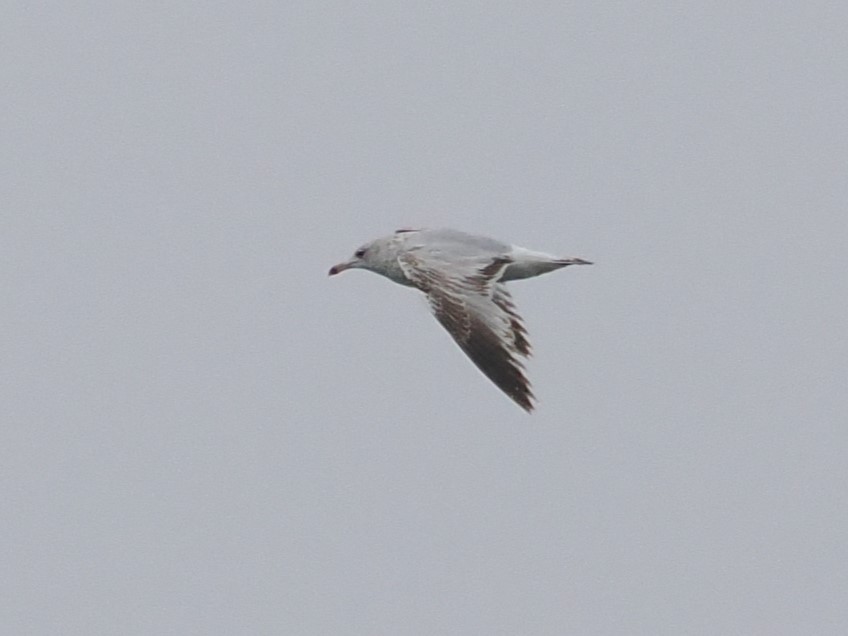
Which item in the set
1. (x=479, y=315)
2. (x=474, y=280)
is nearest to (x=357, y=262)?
(x=474, y=280)

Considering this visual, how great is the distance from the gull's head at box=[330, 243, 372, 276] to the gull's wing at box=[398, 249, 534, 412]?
164 cm

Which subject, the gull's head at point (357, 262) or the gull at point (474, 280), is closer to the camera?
the gull at point (474, 280)

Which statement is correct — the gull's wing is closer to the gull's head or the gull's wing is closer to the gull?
the gull

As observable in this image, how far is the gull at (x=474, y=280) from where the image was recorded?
17.2m

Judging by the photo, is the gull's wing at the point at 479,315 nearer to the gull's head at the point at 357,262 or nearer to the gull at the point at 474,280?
the gull at the point at 474,280

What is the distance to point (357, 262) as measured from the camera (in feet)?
66.6

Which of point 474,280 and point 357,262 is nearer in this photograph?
point 474,280

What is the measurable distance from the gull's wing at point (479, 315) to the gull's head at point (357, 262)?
1.64 m

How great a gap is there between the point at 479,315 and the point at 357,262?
3.08 m

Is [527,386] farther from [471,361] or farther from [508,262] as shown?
[508,262]

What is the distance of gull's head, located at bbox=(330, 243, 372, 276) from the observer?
2017cm

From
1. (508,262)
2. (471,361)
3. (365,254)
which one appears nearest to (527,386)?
(471,361)

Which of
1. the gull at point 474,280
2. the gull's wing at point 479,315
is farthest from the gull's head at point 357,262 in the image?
the gull's wing at point 479,315

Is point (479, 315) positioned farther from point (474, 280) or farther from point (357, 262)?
point (357, 262)
